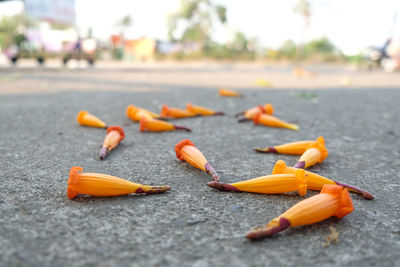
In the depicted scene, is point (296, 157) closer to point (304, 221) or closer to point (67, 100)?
point (304, 221)

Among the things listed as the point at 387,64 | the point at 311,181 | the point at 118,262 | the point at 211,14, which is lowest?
the point at 118,262

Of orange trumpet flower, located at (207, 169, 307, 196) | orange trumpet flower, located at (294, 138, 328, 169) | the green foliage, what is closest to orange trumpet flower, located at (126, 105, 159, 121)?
orange trumpet flower, located at (294, 138, 328, 169)

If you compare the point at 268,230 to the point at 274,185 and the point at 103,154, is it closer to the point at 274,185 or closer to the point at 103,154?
the point at 274,185

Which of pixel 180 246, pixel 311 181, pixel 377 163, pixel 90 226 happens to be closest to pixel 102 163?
pixel 90 226

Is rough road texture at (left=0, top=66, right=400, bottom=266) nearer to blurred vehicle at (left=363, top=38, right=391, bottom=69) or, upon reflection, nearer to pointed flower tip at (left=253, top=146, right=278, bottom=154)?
pointed flower tip at (left=253, top=146, right=278, bottom=154)

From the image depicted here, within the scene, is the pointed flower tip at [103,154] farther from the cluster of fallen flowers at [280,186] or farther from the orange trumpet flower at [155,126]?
the orange trumpet flower at [155,126]

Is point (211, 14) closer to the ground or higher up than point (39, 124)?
higher up

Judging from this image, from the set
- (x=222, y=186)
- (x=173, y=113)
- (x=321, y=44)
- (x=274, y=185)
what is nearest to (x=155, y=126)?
(x=173, y=113)
